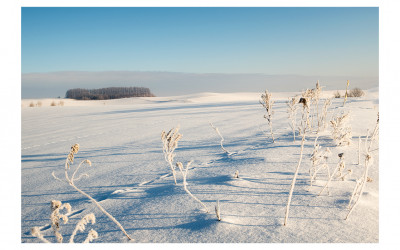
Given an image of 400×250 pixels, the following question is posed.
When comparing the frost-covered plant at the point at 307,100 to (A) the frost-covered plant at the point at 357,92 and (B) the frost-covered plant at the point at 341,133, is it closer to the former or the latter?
(B) the frost-covered plant at the point at 341,133

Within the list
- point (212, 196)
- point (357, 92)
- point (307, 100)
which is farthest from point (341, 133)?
point (357, 92)

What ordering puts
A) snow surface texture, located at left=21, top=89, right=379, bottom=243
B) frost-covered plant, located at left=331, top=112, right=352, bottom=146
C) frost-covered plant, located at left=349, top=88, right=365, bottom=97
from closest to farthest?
snow surface texture, located at left=21, top=89, right=379, bottom=243
frost-covered plant, located at left=331, top=112, right=352, bottom=146
frost-covered plant, located at left=349, top=88, right=365, bottom=97

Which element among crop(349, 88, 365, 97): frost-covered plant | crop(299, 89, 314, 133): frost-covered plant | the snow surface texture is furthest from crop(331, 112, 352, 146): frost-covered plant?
crop(349, 88, 365, 97): frost-covered plant

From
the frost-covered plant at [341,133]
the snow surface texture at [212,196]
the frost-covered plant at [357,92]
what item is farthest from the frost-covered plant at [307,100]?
the frost-covered plant at [357,92]

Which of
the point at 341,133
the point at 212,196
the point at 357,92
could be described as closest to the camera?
the point at 212,196

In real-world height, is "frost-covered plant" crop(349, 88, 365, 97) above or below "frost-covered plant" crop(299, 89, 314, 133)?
above

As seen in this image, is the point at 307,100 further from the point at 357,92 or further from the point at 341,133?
the point at 357,92

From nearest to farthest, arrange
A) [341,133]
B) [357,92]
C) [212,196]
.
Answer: [212,196], [341,133], [357,92]

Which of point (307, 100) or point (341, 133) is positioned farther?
point (341, 133)

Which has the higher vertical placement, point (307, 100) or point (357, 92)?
point (357, 92)

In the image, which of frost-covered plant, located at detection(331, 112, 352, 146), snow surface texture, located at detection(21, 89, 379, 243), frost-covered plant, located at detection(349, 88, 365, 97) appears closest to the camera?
snow surface texture, located at detection(21, 89, 379, 243)

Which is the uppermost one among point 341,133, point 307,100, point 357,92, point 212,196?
point 357,92

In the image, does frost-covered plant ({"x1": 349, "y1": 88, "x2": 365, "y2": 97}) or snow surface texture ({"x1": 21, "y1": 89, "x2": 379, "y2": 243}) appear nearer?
snow surface texture ({"x1": 21, "y1": 89, "x2": 379, "y2": 243})

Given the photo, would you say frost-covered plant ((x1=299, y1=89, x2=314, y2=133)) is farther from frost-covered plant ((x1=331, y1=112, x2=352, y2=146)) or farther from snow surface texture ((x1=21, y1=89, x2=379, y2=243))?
frost-covered plant ((x1=331, y1=112, x2=352, y2=146))
